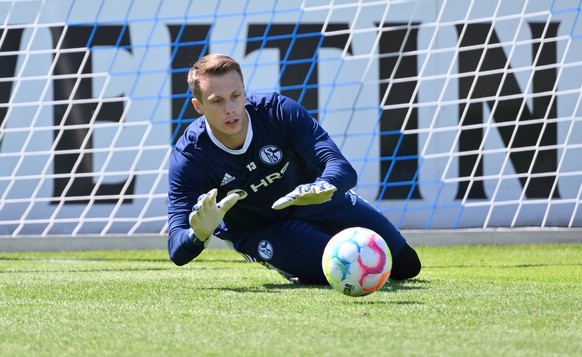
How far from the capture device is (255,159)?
4922 millimetres

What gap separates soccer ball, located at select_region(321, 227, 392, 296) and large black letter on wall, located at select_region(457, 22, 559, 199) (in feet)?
16.8

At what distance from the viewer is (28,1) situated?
31.6 ft

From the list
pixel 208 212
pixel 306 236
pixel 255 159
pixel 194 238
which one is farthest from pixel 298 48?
pixel 208 212

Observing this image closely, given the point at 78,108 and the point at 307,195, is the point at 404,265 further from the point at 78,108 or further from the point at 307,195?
the point at 78,108

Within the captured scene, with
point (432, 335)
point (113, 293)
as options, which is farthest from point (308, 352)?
point (113, 293)

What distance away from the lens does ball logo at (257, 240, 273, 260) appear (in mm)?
5152

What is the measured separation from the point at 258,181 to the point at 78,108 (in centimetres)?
501

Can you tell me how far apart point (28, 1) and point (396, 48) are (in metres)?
3.55

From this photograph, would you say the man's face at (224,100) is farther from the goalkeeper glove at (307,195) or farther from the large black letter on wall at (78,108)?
the large black letter on wall at (78,108)

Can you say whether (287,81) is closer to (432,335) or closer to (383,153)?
(383,153)

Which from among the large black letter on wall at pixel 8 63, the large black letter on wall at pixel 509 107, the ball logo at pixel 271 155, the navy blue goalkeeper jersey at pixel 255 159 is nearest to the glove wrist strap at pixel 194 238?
the navy blue goalkeeper jersey at pixel 255 159

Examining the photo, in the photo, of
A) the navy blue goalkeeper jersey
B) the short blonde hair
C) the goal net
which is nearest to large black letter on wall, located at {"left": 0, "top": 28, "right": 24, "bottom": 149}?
the goal net

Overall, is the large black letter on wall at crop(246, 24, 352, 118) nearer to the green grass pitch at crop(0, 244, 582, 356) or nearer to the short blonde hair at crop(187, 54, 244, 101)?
the green grass pitch at crop(0, 244, 582, 356)

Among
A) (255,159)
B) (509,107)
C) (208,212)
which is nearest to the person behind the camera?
(208,212)
